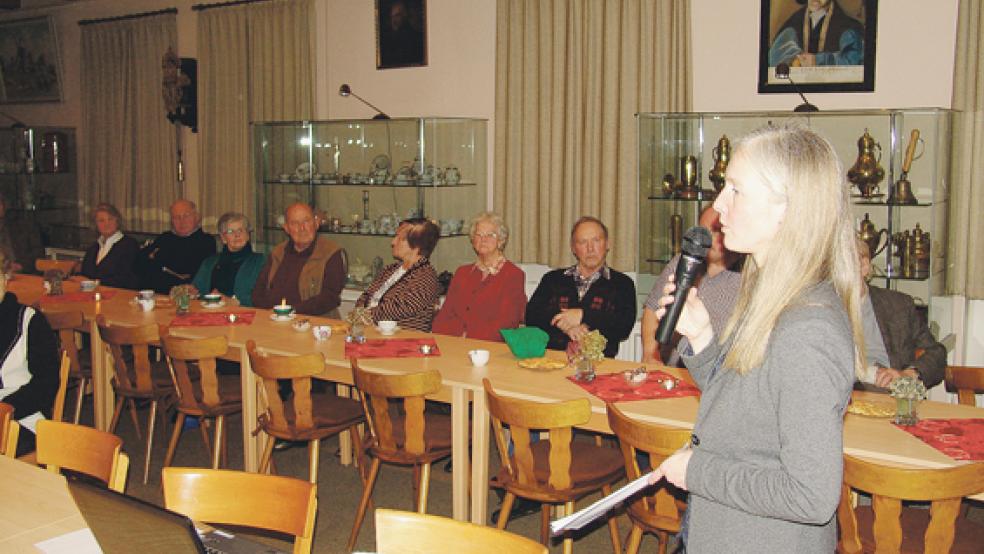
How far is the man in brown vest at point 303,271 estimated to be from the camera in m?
6.27

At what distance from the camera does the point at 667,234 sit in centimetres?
Result: 578

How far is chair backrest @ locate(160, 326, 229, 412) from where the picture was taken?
4.59m

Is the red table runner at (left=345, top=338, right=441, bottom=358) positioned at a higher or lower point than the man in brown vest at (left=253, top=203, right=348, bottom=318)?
lower

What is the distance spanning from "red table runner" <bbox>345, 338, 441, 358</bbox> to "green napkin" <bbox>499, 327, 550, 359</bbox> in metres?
0.38

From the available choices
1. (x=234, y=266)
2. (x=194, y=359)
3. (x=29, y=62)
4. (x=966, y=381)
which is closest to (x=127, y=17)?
(x=29, y=62)

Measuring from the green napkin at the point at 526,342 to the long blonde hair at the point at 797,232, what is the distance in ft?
8.53

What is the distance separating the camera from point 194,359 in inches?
182

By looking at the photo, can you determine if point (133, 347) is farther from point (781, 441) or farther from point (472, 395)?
point (781, 441)

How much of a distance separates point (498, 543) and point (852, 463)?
122 cm

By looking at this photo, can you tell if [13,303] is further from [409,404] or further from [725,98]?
[725,98]

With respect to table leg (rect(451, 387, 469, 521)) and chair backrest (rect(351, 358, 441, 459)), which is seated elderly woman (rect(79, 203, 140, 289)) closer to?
chair backrest (rect(351, 358, 441, 459))

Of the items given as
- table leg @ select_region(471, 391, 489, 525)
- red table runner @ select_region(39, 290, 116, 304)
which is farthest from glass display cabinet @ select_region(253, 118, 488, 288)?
table leg @ select_region(471, 391, 489, 525)

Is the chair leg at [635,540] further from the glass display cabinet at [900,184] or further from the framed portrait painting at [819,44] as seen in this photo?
the framed portrait painting at [819,44]

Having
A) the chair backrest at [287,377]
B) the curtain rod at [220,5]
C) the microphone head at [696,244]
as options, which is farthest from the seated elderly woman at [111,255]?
the microphone head at [696,244]
